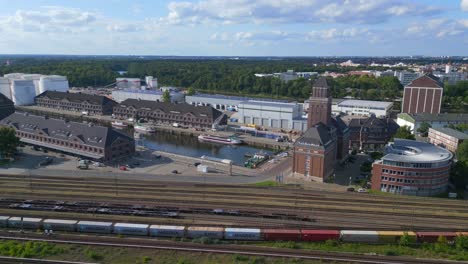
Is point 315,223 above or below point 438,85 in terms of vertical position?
below

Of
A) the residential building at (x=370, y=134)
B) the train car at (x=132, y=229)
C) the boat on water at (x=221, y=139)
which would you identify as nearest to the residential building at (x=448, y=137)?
the residential building at (x=370, y=134)

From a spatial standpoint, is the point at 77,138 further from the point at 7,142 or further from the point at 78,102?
the point at 78,102

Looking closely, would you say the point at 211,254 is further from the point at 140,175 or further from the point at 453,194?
the point at 453,194

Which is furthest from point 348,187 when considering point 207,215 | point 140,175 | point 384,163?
point 140,175

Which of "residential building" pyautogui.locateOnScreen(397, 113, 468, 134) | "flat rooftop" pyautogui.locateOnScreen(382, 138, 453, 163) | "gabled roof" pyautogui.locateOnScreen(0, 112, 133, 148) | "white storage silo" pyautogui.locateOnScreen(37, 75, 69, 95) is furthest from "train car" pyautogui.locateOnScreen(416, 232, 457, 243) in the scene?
"white storage silo" pyautogui.locateOnScreen(37, 75, 69, 95)

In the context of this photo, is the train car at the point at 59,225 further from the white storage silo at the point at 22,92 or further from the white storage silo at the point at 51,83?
the white storage silo at the point at 51,83

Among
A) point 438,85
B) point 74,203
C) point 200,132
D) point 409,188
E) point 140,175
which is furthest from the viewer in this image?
point 438,85
